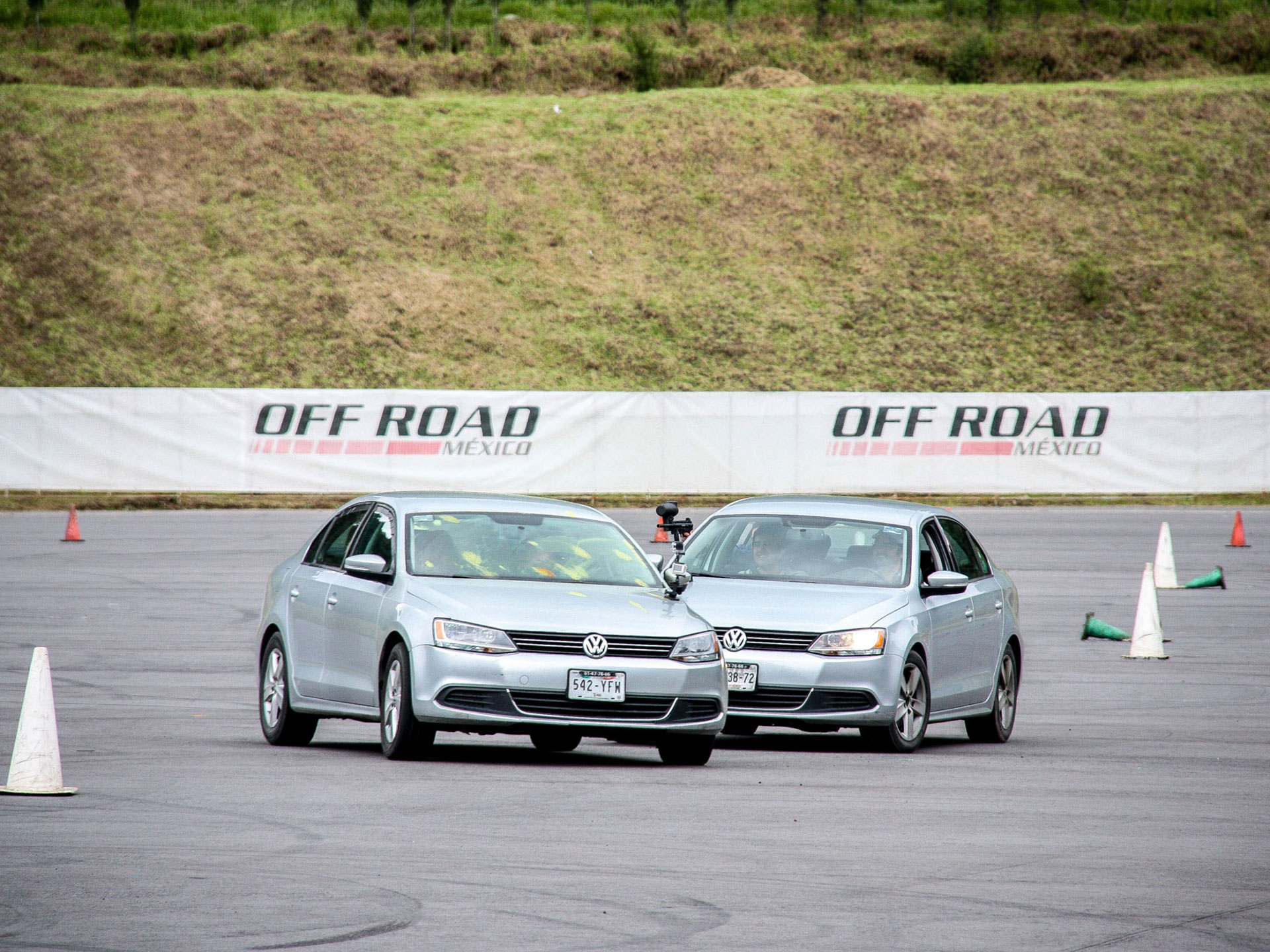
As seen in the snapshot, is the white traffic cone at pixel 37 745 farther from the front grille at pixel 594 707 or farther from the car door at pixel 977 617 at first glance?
the car door at pixel 977 617

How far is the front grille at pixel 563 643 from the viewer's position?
10516mm

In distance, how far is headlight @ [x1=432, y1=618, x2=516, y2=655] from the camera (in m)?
10.4

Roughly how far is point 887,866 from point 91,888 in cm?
318

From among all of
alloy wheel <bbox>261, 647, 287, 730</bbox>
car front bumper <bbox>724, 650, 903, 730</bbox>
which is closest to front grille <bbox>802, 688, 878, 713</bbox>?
car front bumper <bbox>724, 650, 903, 730</bbox>

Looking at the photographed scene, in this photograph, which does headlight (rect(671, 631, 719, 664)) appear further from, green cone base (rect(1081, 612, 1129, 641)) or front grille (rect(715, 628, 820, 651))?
green cone base (rect(1081, 612, 1129, 641))

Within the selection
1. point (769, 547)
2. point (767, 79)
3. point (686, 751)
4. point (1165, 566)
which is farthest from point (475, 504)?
point (767, 79)

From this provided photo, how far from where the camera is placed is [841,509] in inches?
538

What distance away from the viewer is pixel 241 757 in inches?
429

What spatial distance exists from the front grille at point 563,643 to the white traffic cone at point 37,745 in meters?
2.59

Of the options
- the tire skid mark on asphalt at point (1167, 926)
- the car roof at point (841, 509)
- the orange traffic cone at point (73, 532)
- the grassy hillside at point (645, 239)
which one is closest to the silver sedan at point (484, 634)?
the car roof at point (841, 509)

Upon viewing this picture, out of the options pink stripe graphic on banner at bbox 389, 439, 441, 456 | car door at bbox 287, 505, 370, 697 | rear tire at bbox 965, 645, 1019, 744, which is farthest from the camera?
pink stripe graphic on banner at bbox 389, 439, 441, 456

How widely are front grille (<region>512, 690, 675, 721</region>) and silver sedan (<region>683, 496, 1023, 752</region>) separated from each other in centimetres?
130

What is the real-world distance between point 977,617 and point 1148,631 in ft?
17.0

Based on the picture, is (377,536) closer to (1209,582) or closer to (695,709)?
(695,709)
